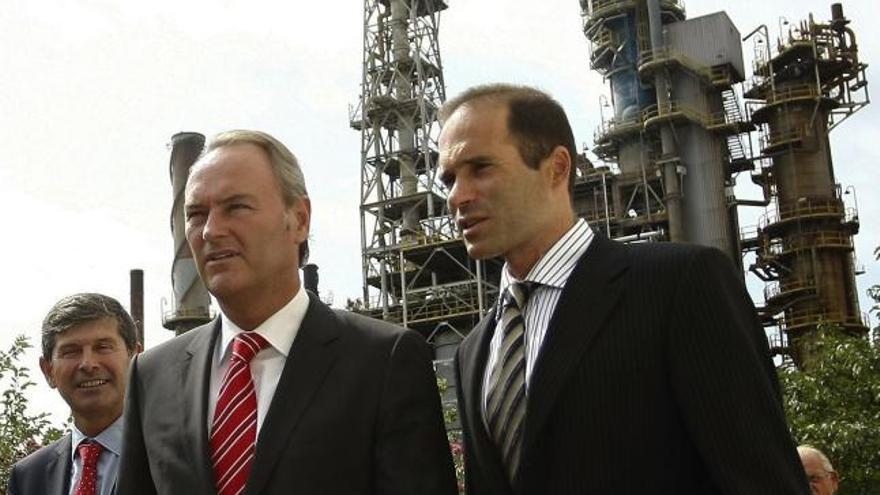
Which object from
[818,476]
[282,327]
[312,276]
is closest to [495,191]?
[282,327]

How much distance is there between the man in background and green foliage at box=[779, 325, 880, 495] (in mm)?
12390

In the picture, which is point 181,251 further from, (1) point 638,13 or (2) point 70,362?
(2) point 70,362

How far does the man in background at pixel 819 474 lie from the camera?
7.27 m

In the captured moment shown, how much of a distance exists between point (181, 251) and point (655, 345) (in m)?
36.5

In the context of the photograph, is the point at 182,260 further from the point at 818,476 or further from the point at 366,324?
the point at 366,324

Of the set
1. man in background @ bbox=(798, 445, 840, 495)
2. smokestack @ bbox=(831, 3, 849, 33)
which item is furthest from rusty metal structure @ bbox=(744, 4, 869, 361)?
man in background @ bbox=(798, 445, 840, 495)

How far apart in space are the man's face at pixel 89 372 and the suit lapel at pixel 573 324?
8.18 ft

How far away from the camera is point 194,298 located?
41656 millimetres

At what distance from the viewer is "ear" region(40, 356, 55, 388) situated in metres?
4.98

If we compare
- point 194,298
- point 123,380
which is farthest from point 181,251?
point 123,380

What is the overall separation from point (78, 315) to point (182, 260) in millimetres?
35323

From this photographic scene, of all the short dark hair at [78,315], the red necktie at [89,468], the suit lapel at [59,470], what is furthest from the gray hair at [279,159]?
the suit lapel at [59,470]

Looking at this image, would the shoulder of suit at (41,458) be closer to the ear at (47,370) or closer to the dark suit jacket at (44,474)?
the dark suit jacket at (44,474)

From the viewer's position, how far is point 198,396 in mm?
3354
